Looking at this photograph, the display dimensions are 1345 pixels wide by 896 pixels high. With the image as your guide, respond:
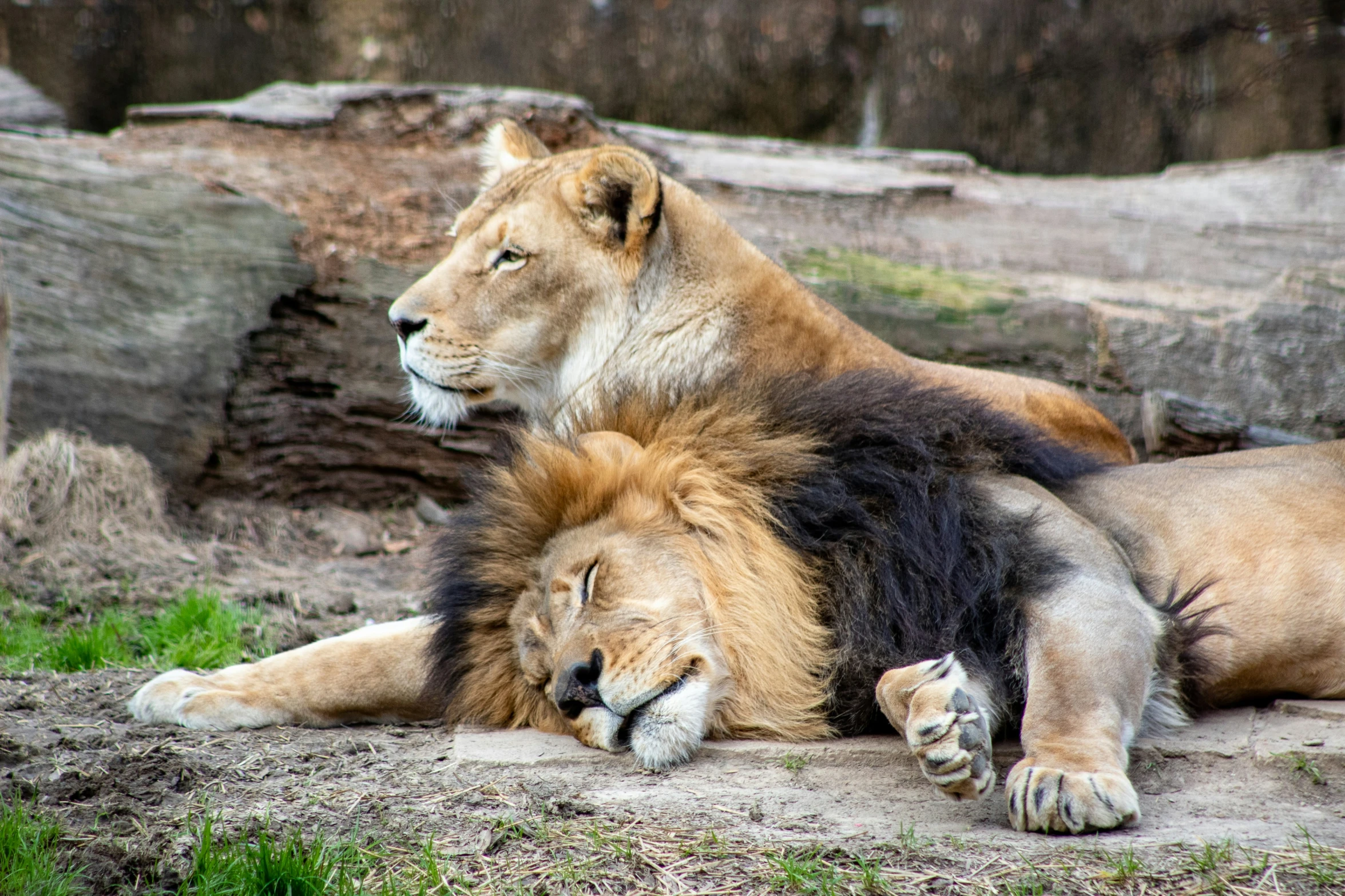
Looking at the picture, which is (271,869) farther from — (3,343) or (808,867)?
(3,343)

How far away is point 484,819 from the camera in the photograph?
2430 millimetres

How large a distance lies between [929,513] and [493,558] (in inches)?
43.9

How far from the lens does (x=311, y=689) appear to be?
3.31 metres

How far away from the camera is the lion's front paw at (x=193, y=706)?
10.4 feet

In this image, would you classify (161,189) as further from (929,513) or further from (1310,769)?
(1310,769)

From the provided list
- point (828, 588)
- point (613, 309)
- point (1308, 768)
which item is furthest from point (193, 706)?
point (1308, 768)

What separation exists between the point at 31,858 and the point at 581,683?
3.63 ft

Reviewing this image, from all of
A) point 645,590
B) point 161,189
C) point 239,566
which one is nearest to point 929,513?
point 645,590

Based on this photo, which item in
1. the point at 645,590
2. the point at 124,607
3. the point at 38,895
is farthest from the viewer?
the point at 124,607

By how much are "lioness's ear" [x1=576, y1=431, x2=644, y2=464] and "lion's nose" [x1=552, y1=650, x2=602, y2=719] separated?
587 mm

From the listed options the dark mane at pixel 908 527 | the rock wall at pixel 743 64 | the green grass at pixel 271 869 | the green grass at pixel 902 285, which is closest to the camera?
the green grass at pixel 271 869

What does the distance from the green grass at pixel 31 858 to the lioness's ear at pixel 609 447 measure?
144cm

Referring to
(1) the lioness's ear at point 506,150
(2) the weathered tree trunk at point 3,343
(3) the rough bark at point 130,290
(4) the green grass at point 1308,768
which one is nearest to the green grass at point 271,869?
(4) the green grass at point 1308,768

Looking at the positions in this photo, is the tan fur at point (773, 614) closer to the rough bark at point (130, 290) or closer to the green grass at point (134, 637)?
the green grass at point (134, 637)
